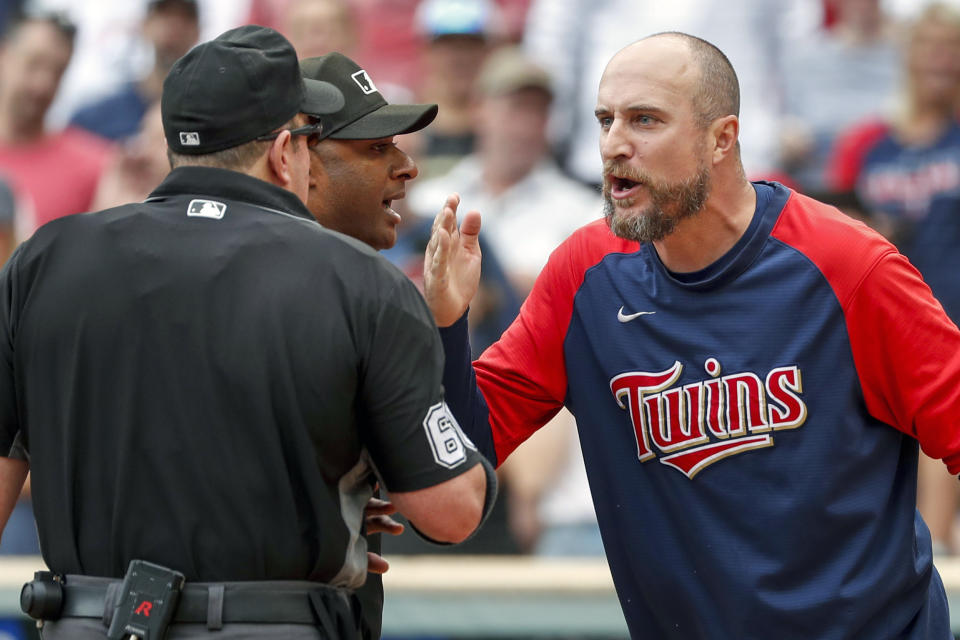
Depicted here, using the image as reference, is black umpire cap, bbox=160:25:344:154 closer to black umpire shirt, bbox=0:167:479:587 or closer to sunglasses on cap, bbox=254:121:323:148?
sunglasses on cap, bbox=254:121:323:148

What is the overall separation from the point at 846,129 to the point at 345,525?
516 cm

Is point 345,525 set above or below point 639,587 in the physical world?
above

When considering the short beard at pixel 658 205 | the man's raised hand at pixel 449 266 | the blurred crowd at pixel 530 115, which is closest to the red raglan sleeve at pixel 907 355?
the short beard at pixel 658 205

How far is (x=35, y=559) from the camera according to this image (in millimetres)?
5520

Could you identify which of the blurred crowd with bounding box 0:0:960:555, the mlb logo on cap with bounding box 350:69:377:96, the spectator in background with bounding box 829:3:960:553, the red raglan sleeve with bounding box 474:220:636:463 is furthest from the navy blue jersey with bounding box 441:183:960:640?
the spectator in background with bounding box 829:3:960:553

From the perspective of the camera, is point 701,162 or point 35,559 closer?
point 701,162

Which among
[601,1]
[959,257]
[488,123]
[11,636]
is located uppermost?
[601,1]

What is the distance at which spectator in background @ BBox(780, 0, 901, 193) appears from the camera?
7.21 meters

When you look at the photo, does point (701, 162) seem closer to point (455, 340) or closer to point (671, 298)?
point (671, 298)

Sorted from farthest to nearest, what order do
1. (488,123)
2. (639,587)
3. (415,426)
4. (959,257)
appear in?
(488,123)
(959,257)
(639,587)
(415,426)

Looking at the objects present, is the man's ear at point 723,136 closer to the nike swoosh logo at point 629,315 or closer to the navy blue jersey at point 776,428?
the navy blue jersey at point 776,428

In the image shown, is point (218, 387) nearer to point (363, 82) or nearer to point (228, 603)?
point (228, 603)

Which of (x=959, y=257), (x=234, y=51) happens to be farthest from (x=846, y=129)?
(x=234, y=51)

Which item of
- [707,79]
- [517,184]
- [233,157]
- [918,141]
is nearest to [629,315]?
[707,79]
